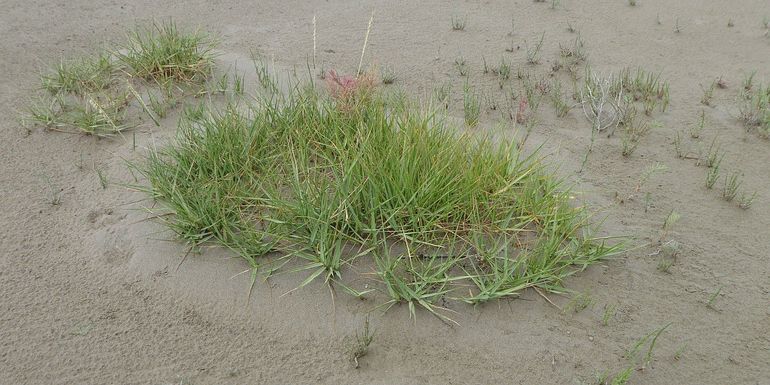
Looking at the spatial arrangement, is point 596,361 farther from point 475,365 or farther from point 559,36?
point 559,36

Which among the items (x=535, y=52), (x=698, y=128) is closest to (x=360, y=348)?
(x=698, y=128)

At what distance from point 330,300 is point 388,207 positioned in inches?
18.5

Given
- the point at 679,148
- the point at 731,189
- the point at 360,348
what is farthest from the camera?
the point at 679,148

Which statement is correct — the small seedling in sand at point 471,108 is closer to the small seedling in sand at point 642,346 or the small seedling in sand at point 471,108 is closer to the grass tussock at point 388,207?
the grass tussock at point 388,207

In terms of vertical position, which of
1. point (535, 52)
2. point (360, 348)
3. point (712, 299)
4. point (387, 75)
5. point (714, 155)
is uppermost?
point (535, 52)

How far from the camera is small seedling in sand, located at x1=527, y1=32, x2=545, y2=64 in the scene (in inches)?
173

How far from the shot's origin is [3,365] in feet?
7.50

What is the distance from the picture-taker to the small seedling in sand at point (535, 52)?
438cm

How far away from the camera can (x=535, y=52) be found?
14.4ft

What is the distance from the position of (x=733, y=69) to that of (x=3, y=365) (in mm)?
4529

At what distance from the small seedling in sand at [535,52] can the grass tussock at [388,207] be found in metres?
1.46

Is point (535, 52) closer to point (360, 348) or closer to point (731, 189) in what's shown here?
point (731, 189)

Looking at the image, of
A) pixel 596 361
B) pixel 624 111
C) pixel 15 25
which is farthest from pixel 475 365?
pixel 15 25

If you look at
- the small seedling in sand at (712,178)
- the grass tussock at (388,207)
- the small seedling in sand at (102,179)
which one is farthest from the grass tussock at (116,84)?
the small seedling in sand at (712,178)
